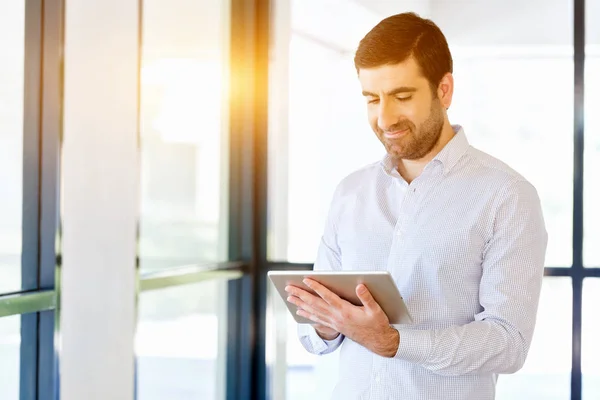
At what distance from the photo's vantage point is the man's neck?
2059 mm

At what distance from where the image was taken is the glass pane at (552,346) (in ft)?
11.2

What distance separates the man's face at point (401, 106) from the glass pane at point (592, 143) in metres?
1.61

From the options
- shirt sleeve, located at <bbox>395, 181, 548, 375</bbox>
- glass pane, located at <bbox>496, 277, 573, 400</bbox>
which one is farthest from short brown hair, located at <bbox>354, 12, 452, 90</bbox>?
glass pane, located at <bbox>496, 277, 573, 400</bbox>

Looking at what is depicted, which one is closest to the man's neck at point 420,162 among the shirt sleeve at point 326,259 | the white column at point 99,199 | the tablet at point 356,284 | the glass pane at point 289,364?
the shirt sleeve at point 326,259

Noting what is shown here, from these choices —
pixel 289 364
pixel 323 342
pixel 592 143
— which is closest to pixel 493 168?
pixel 323 342

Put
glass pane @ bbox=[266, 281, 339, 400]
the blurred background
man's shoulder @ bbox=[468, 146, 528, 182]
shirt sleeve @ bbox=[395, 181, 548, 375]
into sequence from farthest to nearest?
glass pane @ bbox=[266, 281, 339, 400] → the blurred background → man's shoulder @ bbox=[468, 146, 528, 182] → shirt sleeve @ bbox=[395, 181, 548, 375]

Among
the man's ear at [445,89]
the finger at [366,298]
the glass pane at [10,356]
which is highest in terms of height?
the man's ear at [445,89]

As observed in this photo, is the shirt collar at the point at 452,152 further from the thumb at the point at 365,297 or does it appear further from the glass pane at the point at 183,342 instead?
the glass pane at the point at 183,342

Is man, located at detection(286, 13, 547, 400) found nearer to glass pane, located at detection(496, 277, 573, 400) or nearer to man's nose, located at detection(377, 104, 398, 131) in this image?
man's nose, located at detection(377, 104, 398, 131)

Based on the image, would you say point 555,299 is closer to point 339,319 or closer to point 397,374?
point 397,374

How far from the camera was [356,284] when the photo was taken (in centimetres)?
175

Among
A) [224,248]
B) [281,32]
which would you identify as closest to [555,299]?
[224,248]

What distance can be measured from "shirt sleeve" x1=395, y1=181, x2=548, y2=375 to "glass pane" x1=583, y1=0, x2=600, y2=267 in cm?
163

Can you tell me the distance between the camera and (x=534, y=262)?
185 centimetres
